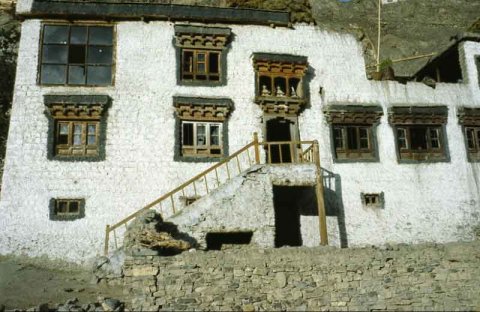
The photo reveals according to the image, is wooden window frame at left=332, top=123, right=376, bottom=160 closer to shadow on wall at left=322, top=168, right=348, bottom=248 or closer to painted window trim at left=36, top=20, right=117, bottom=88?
shadow on wall at left=322, top=168, right=348, bottom=248

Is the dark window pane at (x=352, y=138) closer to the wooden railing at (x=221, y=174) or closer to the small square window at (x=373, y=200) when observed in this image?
the wooden railing at (x=221, y=174)

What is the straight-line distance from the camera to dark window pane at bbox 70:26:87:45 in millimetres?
18609

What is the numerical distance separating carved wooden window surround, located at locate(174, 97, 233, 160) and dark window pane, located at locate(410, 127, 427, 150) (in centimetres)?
805

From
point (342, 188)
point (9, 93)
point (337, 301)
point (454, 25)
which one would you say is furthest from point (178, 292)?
point (454, 25)

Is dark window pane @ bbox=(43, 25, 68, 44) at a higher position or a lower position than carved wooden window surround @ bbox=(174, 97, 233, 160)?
higher

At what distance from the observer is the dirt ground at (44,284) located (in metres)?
11.8

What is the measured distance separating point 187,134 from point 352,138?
697cm

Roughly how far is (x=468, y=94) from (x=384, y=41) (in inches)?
788

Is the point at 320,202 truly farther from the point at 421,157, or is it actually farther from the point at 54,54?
the point at 54,54

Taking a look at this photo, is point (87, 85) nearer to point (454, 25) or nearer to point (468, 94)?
point (468, 94)

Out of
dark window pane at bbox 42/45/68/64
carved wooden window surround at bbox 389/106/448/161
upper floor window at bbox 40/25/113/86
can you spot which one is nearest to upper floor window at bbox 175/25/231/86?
upper floor window at bbox 40/25/113/86

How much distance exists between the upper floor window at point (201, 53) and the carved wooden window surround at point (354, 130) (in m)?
4.90

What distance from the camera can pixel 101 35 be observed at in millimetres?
18703

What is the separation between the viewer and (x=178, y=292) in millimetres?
11656
